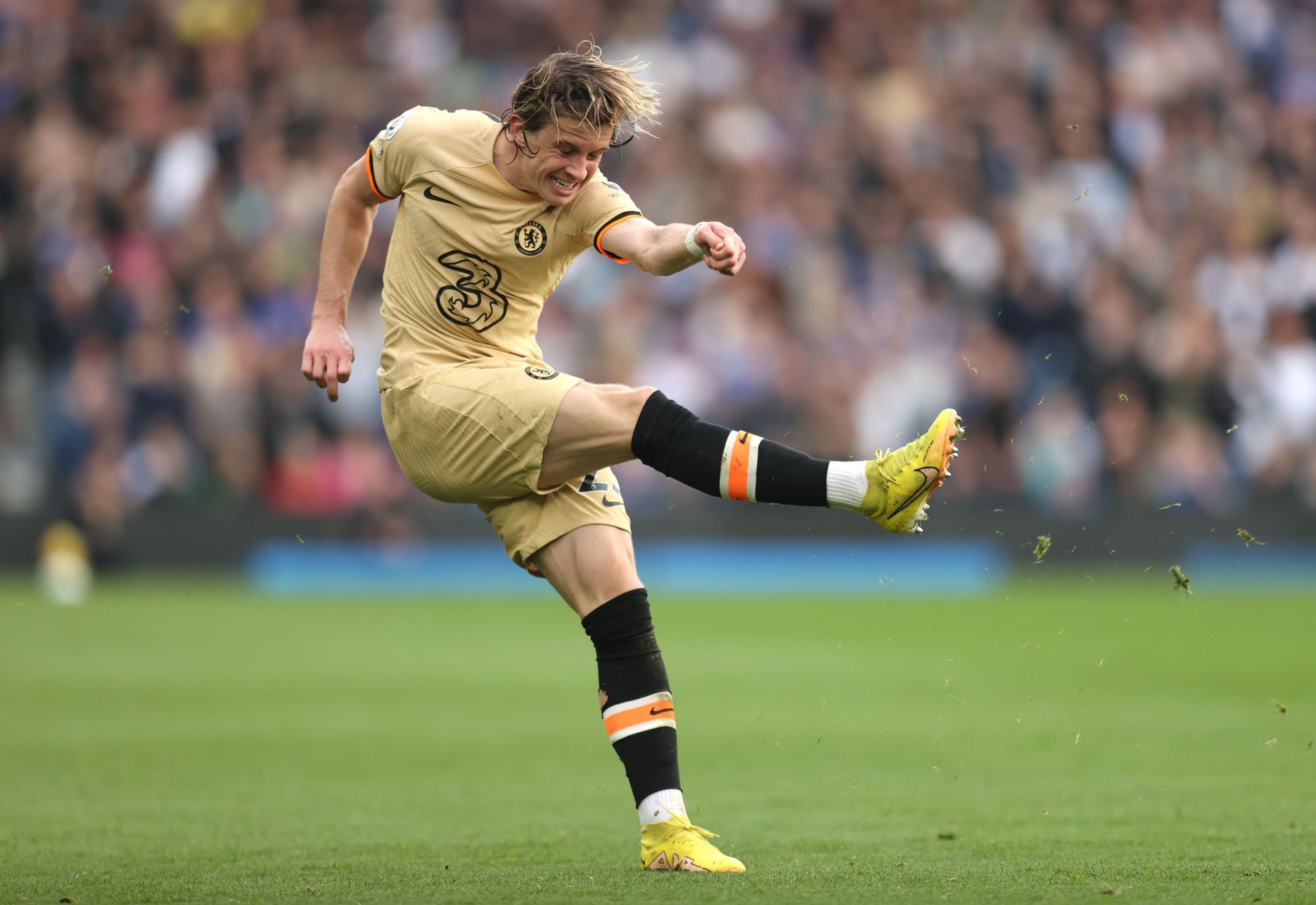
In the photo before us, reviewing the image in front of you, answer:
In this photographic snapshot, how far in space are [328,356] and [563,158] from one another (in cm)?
103

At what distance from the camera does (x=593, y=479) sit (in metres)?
5.32

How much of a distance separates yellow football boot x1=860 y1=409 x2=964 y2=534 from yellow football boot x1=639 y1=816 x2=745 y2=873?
1.12m

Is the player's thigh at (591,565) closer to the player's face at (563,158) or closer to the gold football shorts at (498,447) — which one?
the gold football shorts at (498,447)

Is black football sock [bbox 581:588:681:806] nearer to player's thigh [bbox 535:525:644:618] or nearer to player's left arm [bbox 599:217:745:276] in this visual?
player's thigh [bbox 535:525:644:618]

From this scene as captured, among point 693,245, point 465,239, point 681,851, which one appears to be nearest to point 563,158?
point 465,239

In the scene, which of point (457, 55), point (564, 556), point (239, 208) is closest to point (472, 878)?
point (564, 556)

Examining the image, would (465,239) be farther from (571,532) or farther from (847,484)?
(847,484)

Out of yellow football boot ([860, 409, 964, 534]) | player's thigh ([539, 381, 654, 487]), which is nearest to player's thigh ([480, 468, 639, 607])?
player's thigh ([539, 381, 654, 487])

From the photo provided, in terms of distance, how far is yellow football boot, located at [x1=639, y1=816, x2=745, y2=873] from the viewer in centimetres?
483

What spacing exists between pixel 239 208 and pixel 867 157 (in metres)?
6.67

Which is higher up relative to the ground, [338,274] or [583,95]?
[583,95]

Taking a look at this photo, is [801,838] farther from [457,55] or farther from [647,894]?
[457,55]

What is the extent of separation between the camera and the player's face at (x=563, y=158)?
4.98 meters

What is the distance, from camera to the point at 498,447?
500cm
